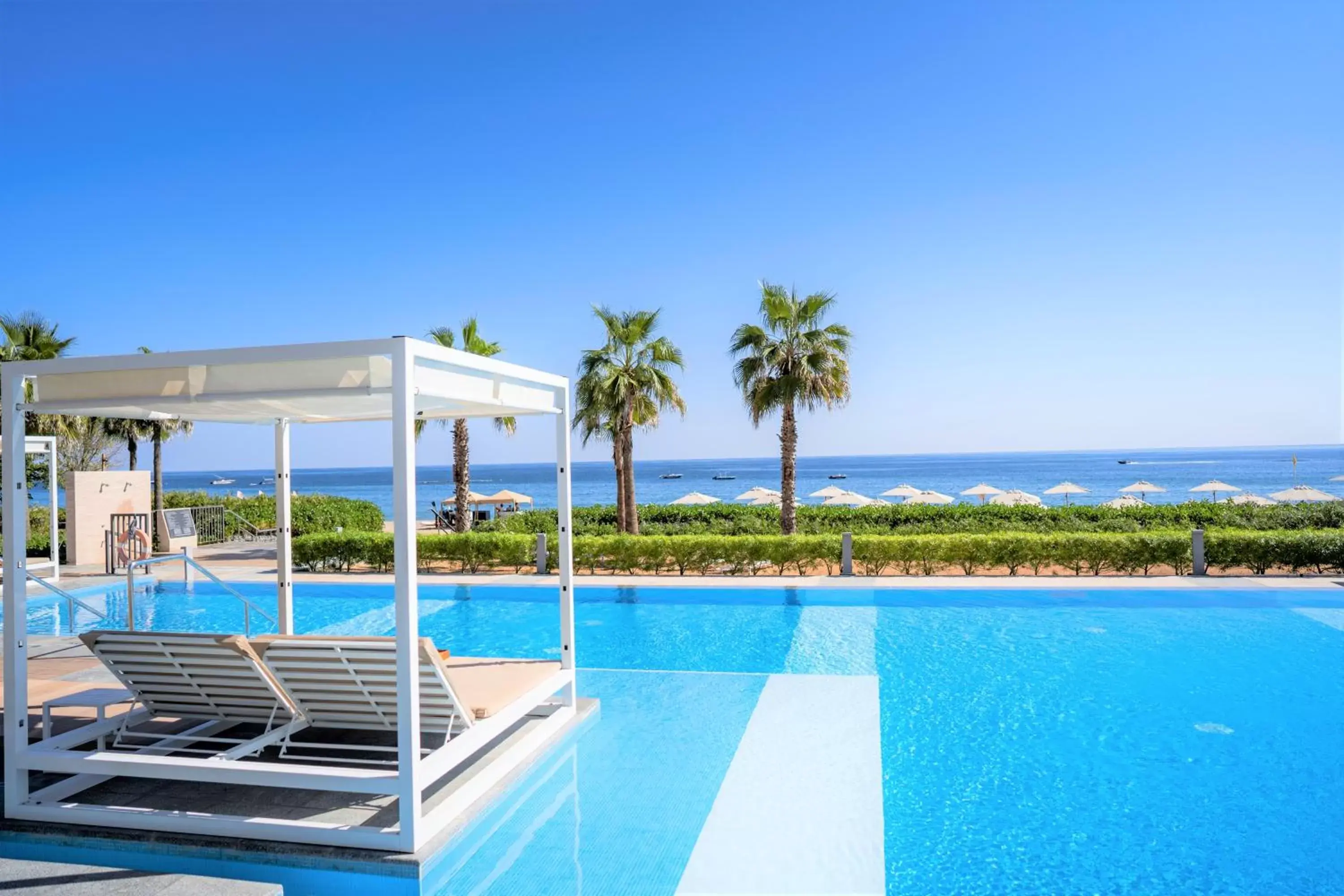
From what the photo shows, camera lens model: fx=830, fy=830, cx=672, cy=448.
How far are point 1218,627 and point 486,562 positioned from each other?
1267cm

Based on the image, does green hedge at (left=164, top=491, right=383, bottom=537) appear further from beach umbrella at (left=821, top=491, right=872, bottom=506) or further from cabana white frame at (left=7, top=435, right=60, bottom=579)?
beach umbrella at (left=821, top=491, right=872, bottom=506)

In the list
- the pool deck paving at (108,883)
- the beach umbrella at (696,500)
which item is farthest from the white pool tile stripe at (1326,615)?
the beach umbrella at (696,500)

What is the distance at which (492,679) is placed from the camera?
6738 millimetres

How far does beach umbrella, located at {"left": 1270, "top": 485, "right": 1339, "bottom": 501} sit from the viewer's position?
112ft

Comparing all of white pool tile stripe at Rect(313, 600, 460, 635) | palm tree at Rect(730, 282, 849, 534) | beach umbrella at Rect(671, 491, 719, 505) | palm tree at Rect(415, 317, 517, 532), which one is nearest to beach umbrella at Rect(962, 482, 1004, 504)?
beach umbrella at Rect(671, 491, 719, 505)

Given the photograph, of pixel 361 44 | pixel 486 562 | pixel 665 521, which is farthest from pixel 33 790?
pixel 665 521

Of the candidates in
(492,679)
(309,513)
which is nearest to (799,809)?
(492,679)

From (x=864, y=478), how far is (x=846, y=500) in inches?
3409

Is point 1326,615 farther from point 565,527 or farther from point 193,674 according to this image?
point 193,674

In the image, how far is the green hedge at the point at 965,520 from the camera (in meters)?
20.4

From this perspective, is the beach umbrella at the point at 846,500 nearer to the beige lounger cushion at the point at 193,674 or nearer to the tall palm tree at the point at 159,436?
the tall palm tree at the point at 159,436

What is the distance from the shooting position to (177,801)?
17.1ft

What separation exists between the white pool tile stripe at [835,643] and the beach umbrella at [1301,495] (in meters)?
26.9

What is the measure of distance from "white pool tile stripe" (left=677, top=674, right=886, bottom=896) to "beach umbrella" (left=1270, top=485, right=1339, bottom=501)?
103ft
